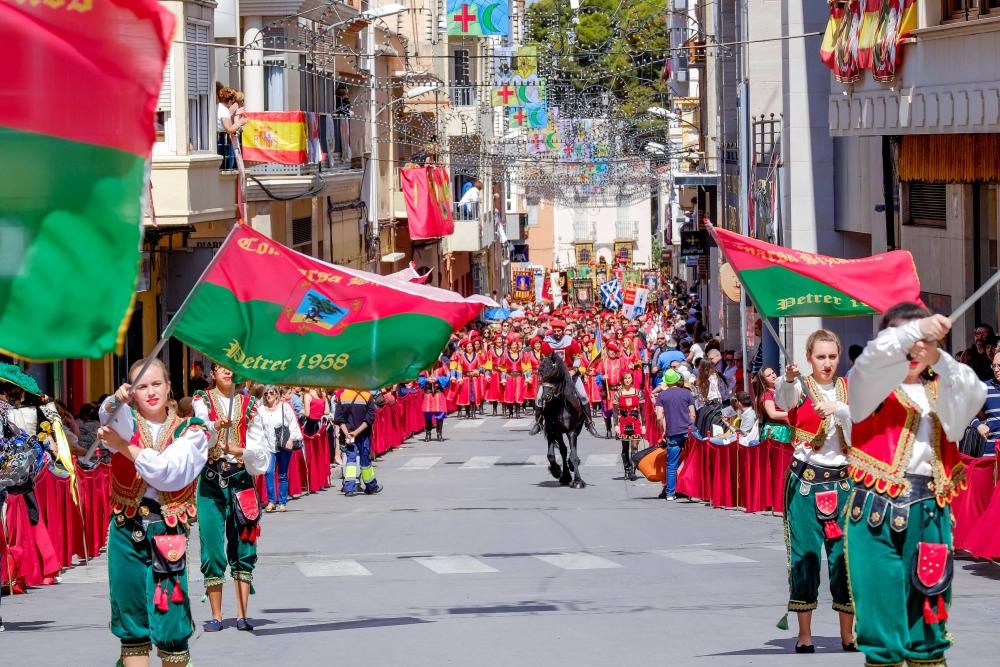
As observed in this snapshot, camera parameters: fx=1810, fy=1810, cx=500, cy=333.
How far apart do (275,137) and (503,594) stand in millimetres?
20204

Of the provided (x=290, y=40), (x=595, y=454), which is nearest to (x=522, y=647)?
(x=595, y=454)

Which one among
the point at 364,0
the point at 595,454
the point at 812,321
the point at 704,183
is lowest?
the point at 595,454

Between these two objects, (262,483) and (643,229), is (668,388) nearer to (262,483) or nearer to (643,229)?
(262,483)

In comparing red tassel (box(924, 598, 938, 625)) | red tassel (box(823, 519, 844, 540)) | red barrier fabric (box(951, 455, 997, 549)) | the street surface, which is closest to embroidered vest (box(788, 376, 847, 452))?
red tassel (box(823, 519, 844, 540))

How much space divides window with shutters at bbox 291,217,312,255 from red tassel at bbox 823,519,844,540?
1152 inches

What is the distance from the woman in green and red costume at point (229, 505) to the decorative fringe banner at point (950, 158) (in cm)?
1212

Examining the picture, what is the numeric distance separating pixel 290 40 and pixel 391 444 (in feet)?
31.3

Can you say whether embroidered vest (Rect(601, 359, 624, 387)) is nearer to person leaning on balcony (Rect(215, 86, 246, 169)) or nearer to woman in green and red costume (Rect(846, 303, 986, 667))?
person leaning on balcony (Rect(215, 86, 246, 169))

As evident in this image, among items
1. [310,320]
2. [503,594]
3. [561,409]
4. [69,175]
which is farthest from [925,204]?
[69,175]

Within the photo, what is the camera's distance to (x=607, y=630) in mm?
11016

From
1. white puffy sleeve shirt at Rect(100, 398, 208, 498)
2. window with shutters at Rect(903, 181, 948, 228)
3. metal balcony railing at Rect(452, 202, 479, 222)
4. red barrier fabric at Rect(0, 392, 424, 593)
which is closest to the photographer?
white puffy sleeve shirt at Rect(100, 398, 208, 498)

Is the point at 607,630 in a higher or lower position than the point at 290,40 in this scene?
lower

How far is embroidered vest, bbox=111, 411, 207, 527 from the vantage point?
8.79 metres

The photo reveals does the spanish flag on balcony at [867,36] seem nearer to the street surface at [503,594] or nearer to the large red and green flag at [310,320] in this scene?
the street surface at [503,594]
